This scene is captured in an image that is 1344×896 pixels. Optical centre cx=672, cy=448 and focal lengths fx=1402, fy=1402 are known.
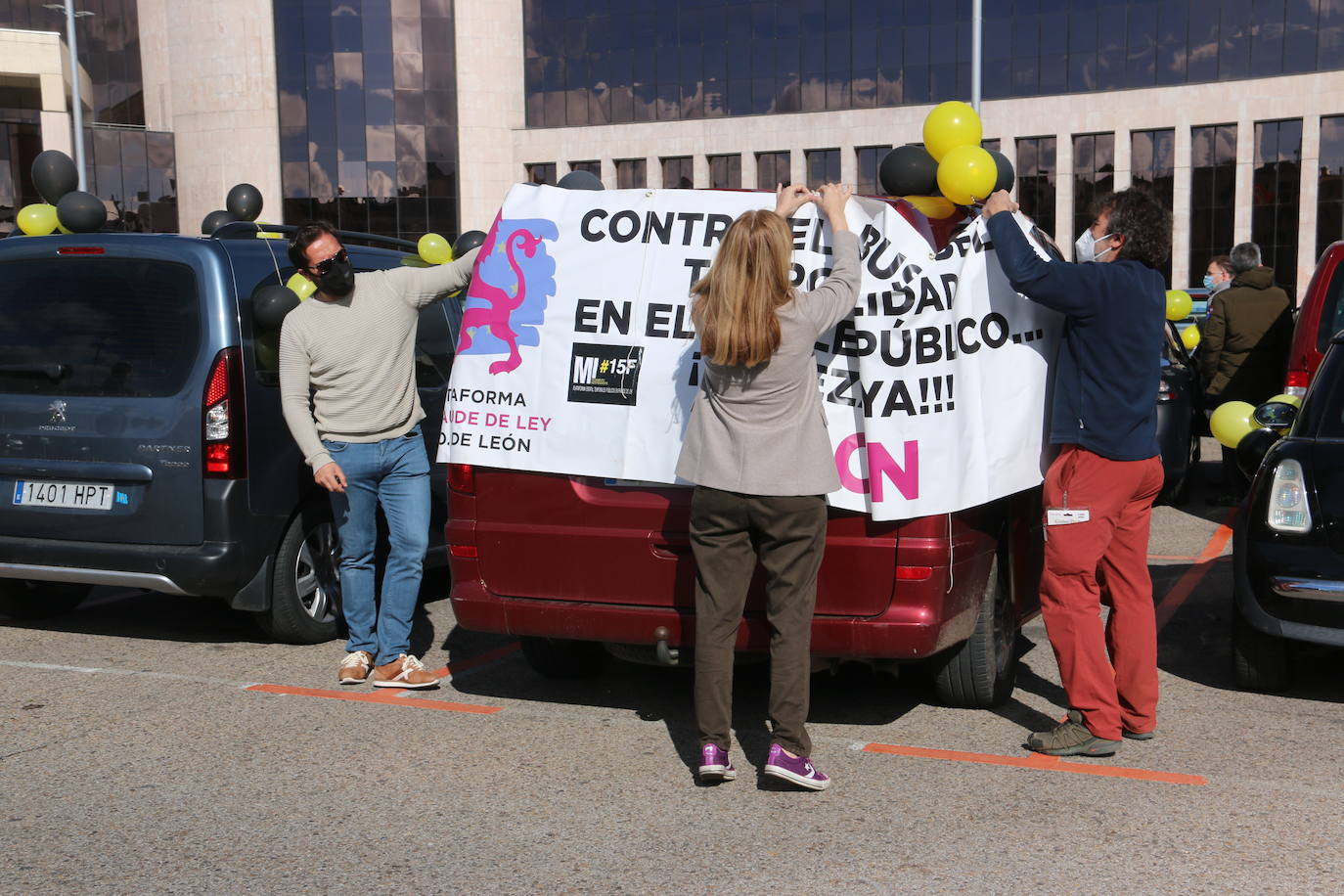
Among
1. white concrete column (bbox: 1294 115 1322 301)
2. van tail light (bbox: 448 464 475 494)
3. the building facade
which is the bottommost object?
van tail light (bbox: 448 464 475 494)

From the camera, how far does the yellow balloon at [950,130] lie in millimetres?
5195

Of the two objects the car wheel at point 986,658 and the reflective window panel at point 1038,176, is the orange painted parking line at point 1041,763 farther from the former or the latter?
the reflective window panel at point 1038,176

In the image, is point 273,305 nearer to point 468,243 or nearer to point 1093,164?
point 468,243

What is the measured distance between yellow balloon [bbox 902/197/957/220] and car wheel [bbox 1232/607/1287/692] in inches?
82.4

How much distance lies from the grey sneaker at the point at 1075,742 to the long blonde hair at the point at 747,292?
1.74 m

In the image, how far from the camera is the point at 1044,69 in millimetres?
55469

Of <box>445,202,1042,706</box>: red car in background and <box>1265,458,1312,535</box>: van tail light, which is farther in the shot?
<box>1265,458,1312,535</box>: van tail light

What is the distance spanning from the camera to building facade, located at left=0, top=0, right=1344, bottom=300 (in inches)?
2096

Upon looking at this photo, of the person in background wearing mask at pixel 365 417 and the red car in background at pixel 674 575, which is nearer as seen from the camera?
the red car in background at pixel 674 575

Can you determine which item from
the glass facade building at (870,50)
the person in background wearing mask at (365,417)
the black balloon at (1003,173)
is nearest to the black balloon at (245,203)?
the person in background wearing mask at (365,417)

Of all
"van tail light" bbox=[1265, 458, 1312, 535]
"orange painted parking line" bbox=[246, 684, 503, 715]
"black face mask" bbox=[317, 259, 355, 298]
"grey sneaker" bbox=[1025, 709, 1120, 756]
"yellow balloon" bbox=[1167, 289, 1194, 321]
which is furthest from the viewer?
"yellow balloon" bbox=[1167, 289, 1194, 321]

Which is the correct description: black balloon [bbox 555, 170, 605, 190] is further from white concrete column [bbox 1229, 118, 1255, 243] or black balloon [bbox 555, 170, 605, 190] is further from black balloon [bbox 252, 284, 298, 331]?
white concrete column [bbox 1229, 118, 1255, 243]

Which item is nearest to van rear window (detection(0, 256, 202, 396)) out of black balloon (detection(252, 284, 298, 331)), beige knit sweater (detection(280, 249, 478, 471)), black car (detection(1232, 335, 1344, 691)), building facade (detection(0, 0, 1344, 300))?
black balloon (detection(252, 284, 298, 331))

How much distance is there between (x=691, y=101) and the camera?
196 feet
